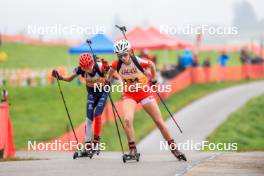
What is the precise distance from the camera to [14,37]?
79.6m

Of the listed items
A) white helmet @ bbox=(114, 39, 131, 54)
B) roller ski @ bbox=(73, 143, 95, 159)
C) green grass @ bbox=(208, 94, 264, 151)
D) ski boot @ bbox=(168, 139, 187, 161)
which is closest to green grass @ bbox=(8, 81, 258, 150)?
green grass @ bbox=(208, 94, 264, 151)

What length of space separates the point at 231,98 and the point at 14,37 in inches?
1876

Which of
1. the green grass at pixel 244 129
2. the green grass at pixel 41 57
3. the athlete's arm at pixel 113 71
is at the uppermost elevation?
the green grass at pixel 41 57

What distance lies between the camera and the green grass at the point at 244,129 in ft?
83.5

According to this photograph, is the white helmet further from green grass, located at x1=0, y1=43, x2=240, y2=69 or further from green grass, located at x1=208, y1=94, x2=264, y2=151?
green grass, located at x1=0, y1=43, x2=240, y2=69

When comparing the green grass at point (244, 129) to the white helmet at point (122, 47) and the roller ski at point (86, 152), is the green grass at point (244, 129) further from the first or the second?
Result: the white helmet at point (122, 47)

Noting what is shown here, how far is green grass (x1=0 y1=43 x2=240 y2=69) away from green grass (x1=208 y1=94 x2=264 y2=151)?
31.8 metres

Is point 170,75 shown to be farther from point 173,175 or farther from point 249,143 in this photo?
point 173,175

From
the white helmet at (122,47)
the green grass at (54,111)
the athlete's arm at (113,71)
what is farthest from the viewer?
the green grass at (54,111)

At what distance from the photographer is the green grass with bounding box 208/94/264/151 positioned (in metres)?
25.5

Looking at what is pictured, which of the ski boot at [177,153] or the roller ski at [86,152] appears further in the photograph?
the roller ski at [86,152]

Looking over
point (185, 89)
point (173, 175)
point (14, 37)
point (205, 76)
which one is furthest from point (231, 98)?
point (14, 37)

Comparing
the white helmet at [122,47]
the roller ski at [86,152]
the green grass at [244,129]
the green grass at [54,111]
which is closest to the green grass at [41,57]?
the green grass at [54,111]

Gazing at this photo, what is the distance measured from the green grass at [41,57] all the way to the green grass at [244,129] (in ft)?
104
